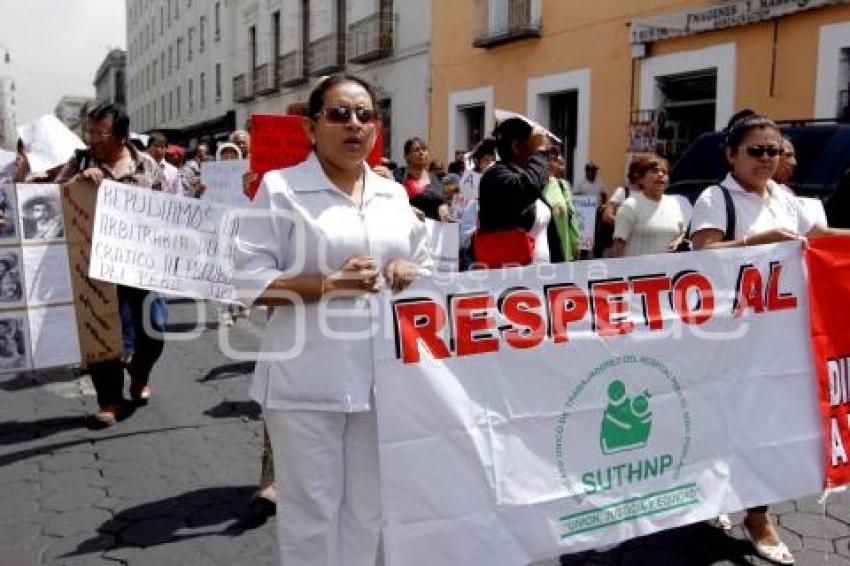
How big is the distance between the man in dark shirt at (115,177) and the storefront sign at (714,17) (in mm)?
8699

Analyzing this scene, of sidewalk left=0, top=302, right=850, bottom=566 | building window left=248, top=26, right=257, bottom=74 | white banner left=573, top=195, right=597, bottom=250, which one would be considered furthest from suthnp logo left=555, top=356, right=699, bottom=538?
building window left=248, top=26, right=257, bottom=74

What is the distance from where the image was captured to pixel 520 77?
1619cm

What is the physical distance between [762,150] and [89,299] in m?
3.85

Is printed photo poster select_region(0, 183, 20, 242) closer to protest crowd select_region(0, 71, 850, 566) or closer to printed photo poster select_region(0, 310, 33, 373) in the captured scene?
printed photo poster select_region(0, 310, 33, 373)

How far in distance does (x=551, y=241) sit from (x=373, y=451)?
2.38 meters

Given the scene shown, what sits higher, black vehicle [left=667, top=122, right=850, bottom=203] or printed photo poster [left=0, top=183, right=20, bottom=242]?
black vehicle [left=667, top=122, right=850, bottom=203]

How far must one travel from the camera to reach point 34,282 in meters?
4.98

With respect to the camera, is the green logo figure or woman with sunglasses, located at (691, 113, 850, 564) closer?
the green logo figure

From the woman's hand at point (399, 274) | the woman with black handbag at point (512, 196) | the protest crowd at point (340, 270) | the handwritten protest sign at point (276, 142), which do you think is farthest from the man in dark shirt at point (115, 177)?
the woman's hand at point (399, 274)

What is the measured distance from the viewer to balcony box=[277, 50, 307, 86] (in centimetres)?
2665

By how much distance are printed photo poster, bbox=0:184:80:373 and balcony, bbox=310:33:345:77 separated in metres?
18.7

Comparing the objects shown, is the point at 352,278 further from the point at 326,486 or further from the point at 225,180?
the point at 225,180

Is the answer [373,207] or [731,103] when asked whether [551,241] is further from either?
[731,103]

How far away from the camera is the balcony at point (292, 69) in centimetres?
2665
